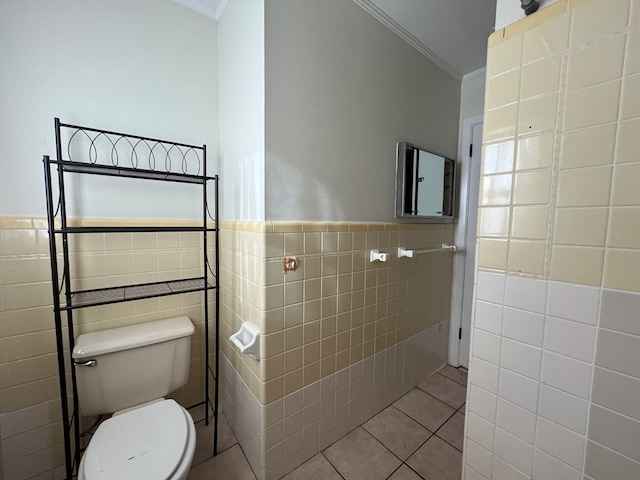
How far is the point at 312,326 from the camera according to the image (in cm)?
126

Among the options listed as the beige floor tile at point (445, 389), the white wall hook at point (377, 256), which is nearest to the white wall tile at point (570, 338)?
the white wall hook at point (377, 256)

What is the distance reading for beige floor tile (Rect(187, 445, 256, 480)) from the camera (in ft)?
4.09

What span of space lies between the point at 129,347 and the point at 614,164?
178cm

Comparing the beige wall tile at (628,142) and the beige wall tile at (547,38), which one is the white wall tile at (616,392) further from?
the beige wall tile at (547,38)

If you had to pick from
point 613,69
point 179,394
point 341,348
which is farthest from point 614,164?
point 179,394

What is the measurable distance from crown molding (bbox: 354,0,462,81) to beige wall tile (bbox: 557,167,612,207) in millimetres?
1310

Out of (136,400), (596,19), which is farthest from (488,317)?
(136,400)

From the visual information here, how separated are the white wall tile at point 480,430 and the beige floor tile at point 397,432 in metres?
0.72

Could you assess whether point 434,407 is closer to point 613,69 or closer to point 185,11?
point 613,69

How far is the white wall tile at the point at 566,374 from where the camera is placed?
655 millimetres

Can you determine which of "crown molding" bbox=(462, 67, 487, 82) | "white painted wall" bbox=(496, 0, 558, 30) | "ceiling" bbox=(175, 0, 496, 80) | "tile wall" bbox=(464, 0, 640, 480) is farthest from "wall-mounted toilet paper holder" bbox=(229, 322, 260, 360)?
"crown molding" bbox=(462, 67, 487, 82)

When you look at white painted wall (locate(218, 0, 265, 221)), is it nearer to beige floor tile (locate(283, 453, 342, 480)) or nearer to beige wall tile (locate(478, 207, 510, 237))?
beige wall tile (locate(478, 207, 510, 237))

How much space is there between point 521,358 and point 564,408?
14cm

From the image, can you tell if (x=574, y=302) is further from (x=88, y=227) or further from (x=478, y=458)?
(x=88, y=227)
